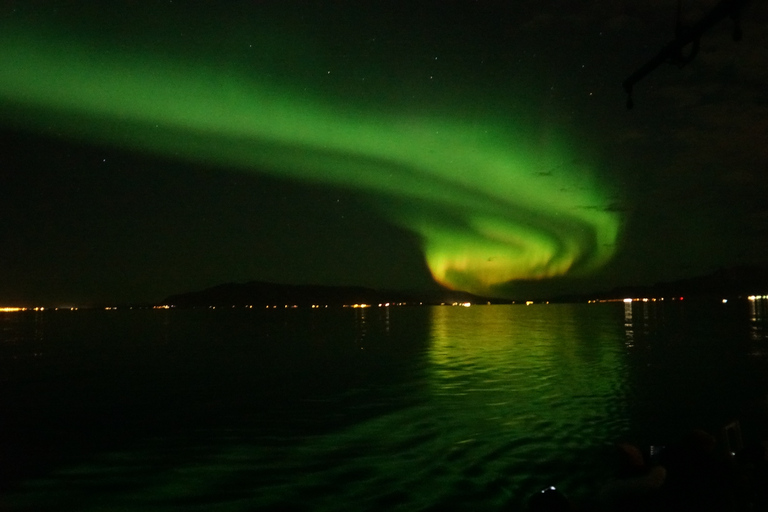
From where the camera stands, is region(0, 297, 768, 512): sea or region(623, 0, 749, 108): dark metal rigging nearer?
region(623, 0, 749, 108): dark metal rigging

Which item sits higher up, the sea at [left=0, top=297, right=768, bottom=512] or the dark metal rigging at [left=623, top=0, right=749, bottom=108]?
the dark metal rigging at [left=623, top=0, right=749, bottom=108]

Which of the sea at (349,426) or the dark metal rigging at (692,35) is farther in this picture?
the sea at (349,426)

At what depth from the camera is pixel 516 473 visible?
14000 millimetres

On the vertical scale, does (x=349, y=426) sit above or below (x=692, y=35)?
below

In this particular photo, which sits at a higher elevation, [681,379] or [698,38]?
[698,38]

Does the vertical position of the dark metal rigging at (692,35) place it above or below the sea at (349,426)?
above

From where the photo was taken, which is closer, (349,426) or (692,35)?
(692,35)

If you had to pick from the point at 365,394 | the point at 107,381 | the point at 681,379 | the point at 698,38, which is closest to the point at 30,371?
the point at 107,381

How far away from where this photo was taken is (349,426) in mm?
19875

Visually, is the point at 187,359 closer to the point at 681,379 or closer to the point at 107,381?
the point at 107,381

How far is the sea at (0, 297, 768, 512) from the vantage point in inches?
520

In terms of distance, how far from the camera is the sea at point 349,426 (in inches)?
520

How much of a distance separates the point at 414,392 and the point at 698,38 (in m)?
20.9

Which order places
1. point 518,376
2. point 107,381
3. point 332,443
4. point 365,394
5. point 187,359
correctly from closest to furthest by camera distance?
point 332,443 → point 365,394 → point 518,376 → point 107,381 → point 187,359
